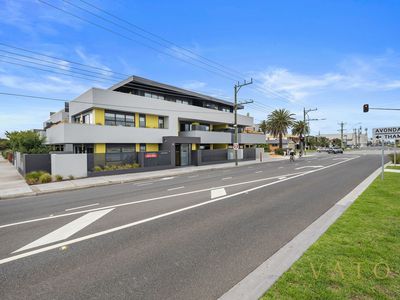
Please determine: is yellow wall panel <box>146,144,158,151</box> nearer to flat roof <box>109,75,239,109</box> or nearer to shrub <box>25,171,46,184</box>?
flat roof <box>109,75,239,109</box>

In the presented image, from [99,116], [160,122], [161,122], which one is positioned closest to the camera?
[99,116]

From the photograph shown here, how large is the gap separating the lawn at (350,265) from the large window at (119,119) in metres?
22.2

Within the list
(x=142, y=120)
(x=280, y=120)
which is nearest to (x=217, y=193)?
(x=142, y=120)

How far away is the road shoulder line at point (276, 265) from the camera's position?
11.2 feet

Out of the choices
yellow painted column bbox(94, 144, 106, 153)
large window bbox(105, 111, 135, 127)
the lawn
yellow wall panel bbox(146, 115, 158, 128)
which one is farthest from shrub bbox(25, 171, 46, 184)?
the lawn

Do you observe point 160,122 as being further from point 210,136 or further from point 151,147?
point 210,136

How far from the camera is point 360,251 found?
4414mm

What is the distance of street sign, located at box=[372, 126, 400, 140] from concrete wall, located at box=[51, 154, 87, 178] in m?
→ 20.0

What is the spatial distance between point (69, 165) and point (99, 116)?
6276 mm

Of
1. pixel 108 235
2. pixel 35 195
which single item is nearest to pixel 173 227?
pixel 108 235

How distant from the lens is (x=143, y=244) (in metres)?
5.31

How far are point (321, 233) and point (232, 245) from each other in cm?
214

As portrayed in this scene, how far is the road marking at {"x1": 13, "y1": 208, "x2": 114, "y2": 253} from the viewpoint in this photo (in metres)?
5.54

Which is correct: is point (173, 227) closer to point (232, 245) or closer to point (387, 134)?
point (232, 245)
